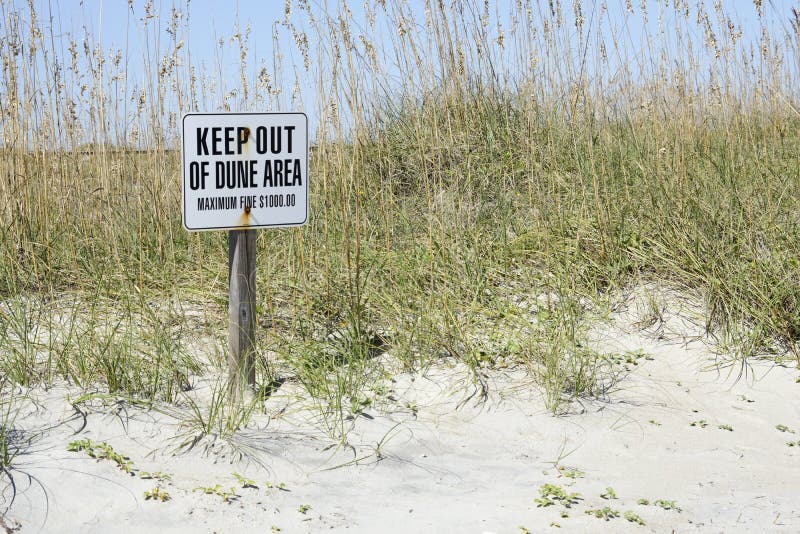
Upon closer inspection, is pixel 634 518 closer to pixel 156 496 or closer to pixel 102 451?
pixel 156 496

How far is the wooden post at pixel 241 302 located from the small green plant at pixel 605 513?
127cm

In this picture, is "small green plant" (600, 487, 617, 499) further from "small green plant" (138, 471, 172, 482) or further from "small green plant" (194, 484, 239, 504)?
"small green plant" (138, 471, 172, 482)

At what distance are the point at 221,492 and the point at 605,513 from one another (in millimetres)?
1075

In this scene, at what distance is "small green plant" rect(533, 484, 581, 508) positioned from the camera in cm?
231

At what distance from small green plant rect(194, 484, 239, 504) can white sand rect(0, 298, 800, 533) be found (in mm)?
16

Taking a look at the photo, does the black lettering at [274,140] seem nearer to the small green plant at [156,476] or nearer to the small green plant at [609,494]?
the small green plant at [156,476]

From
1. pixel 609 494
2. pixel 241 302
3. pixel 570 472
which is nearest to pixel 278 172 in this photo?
pixel 241 302

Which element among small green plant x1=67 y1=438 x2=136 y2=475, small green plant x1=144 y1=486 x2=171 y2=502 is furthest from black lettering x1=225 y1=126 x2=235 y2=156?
small green plant x1=144 y1=486 x2=171 y2=502

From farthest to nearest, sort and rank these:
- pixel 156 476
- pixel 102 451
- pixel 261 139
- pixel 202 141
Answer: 1. pixel 261 139
2. pixel 202 141
3. pixel 102 451
4. pixel 156 476

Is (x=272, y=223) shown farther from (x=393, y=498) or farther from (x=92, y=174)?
(x=92, y=174)

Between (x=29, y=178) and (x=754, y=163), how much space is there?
392 centimetres

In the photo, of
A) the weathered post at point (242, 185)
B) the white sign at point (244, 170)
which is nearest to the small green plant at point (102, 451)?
the weathered post at point (242, 185)

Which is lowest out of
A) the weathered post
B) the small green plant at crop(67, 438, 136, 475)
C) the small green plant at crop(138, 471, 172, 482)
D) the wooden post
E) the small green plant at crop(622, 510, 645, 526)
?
the small green plant at crop(622, 510, 645, 526)

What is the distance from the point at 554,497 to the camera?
2361 mm
